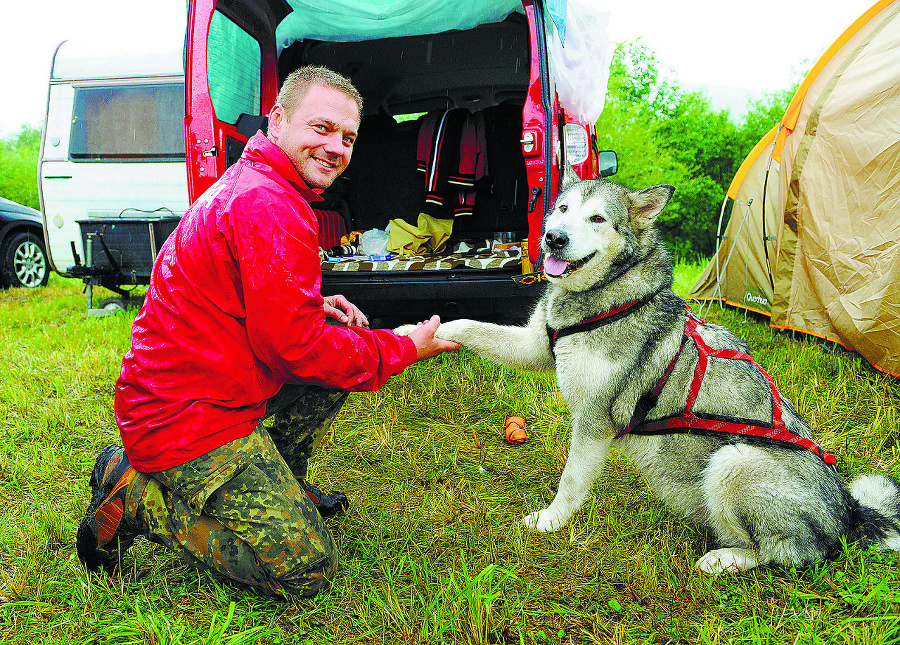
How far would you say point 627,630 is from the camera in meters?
1.64

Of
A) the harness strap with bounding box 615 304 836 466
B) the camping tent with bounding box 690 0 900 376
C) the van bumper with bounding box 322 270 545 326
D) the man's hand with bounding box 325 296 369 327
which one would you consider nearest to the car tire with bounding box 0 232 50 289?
the van bumper with bounding box 322 270 545 326

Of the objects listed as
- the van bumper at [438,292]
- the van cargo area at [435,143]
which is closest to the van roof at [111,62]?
the van cargo area at [435,143]

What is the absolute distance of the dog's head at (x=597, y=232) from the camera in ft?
6.72

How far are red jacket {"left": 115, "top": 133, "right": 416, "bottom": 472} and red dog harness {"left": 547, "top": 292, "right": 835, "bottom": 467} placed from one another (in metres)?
1.02

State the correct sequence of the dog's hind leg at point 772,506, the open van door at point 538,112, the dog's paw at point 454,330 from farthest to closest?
the open van door at point 538,112, the dog's paw at point 454,330, the dog's hind leg at point 772,506

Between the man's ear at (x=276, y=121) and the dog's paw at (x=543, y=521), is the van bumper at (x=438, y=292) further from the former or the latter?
the man's ear at (x=276, y=121)

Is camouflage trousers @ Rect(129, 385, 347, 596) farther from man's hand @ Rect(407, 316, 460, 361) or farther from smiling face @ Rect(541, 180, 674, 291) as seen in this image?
smiling face @ Rect(541, 180, 674, 291)

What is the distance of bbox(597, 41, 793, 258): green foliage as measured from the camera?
17.1 metres

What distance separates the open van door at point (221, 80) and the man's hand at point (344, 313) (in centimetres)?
143

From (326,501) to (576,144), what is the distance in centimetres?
278

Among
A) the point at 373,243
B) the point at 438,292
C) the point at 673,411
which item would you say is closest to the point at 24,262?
the point at 373,243

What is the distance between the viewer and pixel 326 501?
2.23 m

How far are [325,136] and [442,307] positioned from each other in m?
1.74

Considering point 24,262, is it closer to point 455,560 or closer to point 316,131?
point 316,131
